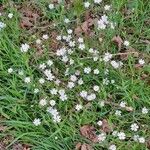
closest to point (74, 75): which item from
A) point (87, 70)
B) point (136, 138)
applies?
point (87, 70)

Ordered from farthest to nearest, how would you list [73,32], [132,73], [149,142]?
[73,32], [132,73], [149,142]

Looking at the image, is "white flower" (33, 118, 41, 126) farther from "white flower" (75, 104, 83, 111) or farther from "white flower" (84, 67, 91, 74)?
"white flower" (84, 67, 91, 74)

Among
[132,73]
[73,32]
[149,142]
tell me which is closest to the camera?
[149,142]

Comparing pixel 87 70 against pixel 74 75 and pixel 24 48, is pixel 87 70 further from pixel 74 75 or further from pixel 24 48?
pixel 24 48

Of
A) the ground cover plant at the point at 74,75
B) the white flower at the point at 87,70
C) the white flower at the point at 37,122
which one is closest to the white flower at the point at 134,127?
the ground cover plant at the point at 74,75

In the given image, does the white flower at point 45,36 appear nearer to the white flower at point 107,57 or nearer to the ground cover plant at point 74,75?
the ground cover plant at point 74,75

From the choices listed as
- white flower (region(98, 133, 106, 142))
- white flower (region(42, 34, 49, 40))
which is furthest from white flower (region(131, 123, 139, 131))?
white flower (region(42, 34, 49, 40))

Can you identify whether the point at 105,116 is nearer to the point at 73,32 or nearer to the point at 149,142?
the point at 149,142

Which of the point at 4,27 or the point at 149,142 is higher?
the point at 4,27

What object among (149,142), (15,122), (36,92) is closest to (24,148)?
(15,122)
